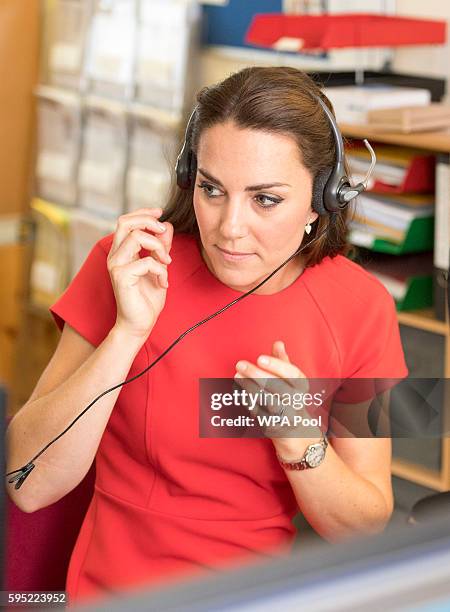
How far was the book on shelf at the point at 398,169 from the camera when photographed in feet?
7.37

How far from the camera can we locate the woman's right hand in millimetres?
1100

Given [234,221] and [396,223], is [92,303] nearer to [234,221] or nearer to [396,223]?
[234,221]

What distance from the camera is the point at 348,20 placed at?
2.41 meters

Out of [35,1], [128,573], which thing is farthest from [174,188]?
[35,1]

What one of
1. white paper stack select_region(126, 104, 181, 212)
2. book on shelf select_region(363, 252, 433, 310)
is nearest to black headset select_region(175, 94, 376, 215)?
book on shelf select_region(363, 252, 433, 310)

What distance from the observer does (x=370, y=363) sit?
1217 mm

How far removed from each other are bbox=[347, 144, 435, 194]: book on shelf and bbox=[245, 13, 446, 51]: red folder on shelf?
259 millimetres

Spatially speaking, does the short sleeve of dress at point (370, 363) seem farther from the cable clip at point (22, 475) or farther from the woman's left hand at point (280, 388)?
the cable clip at point (22, 475)

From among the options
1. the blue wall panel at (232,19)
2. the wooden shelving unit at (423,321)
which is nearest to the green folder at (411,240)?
the wooden shelving unit at (423,321)

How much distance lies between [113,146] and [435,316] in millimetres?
1258

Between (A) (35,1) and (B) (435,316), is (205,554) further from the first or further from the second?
(A) (35,1)

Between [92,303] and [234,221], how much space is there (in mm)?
219

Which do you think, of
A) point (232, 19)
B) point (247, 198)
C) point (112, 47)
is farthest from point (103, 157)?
point (247, 198)

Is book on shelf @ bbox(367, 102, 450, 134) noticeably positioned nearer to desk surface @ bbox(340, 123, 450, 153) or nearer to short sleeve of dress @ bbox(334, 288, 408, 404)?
desk surface @ bbox(340, 123, 450, 153)
